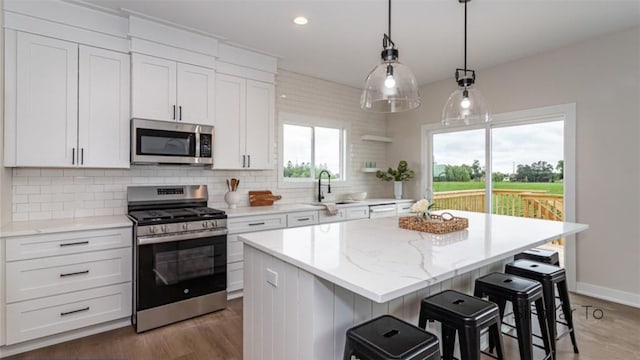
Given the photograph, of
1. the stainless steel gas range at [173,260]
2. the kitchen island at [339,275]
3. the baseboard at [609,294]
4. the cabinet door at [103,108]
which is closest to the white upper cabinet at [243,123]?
the stainless steel gas range at [173,260]

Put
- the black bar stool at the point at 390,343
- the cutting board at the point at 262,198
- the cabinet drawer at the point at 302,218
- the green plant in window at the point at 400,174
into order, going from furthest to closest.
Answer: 1. the green plant in window at the point at 400,174
2. the cutting board at the point at 262,198
3. the cabinet drawer at the point at 302,218
4. the black bar stool at the point at 390,343

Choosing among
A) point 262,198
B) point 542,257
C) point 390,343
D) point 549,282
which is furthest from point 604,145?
point 262,198

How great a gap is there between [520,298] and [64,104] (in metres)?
3.62

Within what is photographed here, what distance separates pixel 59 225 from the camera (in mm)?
2520

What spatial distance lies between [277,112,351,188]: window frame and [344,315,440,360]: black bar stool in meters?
3.11

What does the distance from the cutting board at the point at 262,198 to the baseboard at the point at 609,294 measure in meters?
3.59

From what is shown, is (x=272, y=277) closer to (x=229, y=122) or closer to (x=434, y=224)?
(x=434, y=224)

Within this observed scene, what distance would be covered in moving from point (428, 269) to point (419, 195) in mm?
3979

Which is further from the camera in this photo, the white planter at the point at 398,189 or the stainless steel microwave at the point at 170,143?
the white planter at the point at 398,189

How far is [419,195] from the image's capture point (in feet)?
17.1

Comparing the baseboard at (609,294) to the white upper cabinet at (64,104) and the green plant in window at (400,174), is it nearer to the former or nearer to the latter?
the green plant in window at (400,174)

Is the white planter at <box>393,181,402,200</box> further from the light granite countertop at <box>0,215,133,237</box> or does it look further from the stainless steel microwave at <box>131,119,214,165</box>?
the light granite countertop at <box>0,215,133,237</box>

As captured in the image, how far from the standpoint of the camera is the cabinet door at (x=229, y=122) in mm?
3506

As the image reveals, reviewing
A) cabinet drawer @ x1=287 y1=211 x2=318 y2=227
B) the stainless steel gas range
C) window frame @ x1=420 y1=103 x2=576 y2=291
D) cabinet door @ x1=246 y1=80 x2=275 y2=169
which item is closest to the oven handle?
the stainless steel gas range
